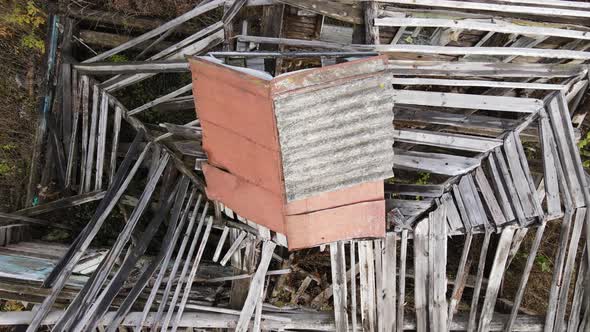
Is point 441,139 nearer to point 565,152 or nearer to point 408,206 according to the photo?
point 408,206

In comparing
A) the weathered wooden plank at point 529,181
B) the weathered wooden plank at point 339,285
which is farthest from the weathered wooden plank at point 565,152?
the weathered wooden plank at point 339,285

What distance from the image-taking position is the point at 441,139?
4.82m

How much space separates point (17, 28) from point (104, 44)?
1.46 metres

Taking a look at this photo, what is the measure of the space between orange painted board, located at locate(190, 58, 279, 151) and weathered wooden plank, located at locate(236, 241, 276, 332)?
165 centimetres

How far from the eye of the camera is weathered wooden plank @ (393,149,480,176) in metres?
4.86

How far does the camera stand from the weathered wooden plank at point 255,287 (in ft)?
15.8

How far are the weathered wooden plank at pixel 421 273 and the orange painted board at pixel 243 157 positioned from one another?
2.09 m

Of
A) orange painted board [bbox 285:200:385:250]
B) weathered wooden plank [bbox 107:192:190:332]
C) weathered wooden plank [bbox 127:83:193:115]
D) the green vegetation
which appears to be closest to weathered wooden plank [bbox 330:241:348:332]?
orange painted board [bbox 285:200:385:250]

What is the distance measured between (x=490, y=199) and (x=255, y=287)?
9.67 feet

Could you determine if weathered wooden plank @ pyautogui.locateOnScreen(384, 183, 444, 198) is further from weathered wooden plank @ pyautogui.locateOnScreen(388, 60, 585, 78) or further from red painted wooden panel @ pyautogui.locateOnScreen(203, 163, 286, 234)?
red painted wooden panel @ pyautogui.locateOnScreen(203, 163, 286, 234)

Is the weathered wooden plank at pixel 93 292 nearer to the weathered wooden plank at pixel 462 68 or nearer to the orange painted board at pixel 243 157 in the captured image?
the orange painted board at pixel 243 157

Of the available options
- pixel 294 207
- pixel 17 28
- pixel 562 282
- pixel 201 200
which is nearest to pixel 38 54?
pixel 17 28

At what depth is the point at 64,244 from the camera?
596cm

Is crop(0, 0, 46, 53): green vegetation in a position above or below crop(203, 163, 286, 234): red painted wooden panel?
above
